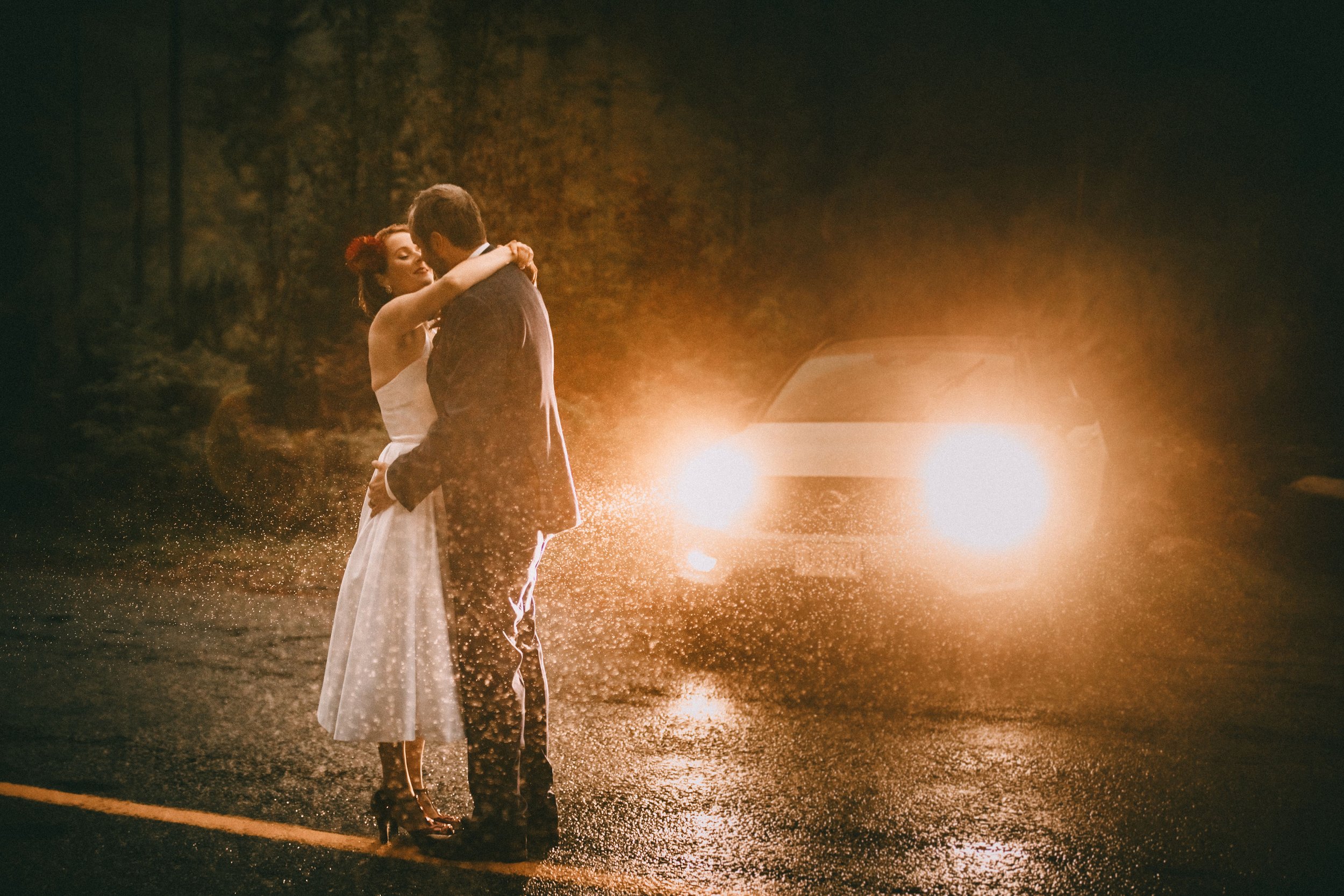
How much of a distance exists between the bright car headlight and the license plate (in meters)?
0.42

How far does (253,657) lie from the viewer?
4801mm

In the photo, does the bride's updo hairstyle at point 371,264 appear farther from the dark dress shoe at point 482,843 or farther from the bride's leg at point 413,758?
the dark dress shoe at point 482,843

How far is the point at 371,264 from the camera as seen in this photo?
2.79 m

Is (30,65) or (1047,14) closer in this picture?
(1047,14)

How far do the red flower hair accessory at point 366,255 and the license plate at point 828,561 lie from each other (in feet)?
8.98

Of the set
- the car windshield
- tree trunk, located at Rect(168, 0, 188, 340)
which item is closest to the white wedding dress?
the car windshield

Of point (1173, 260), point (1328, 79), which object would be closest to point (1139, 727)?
point (1173, 260)

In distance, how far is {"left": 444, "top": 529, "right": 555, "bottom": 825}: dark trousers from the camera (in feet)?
8.41

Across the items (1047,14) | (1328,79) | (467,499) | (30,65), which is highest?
(30,65)

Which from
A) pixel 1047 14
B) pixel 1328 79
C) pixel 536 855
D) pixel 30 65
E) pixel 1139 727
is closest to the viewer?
pixel 536 855

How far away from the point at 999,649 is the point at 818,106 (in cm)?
976

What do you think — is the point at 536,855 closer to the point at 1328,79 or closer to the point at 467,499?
the point at 467,499

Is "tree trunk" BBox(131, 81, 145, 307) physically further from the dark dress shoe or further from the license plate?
the dark dress shoe

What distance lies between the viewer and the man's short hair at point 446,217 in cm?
259
